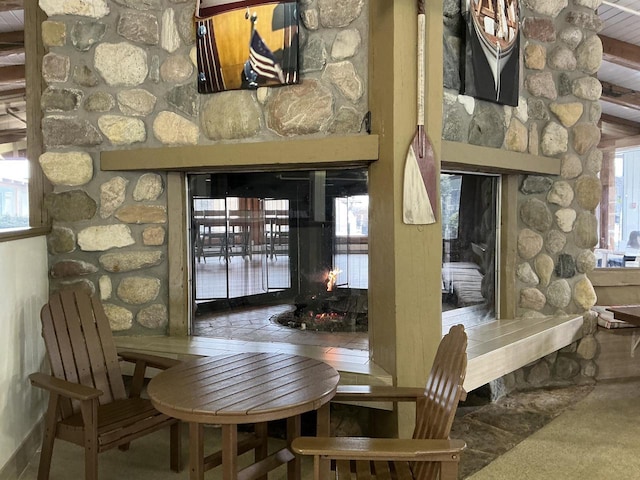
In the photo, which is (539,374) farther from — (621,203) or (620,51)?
(621,203)

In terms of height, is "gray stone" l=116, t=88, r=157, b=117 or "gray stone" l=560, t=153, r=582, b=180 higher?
"gray stone" l=116, t=88, r=157, b=117

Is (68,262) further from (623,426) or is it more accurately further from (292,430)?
(623,426)

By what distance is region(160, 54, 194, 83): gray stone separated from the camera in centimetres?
308

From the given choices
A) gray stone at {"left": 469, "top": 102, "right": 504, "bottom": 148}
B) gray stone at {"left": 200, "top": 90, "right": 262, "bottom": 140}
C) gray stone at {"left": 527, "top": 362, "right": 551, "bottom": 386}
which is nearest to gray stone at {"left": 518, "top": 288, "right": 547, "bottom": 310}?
gray stone at {"left": 527, "top": 362, "right": 551, "bottom": 386}

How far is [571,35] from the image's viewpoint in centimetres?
380

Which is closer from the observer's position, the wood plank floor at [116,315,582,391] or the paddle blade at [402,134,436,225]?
the paddle blade at [402,134,436,225]

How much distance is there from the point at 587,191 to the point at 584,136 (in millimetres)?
417

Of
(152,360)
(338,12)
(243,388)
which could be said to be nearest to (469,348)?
(243,388)

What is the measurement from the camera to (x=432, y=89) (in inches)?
102

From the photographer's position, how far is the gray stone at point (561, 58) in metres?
3.76

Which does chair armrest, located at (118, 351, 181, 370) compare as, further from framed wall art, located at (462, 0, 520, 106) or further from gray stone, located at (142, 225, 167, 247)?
framed wall art, located at (462, 0, 520, 106)

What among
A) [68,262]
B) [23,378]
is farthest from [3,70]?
[23,378]

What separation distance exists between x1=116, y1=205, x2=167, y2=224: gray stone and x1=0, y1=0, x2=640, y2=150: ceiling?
2.01 metres

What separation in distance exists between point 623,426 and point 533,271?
1168 millimetres
